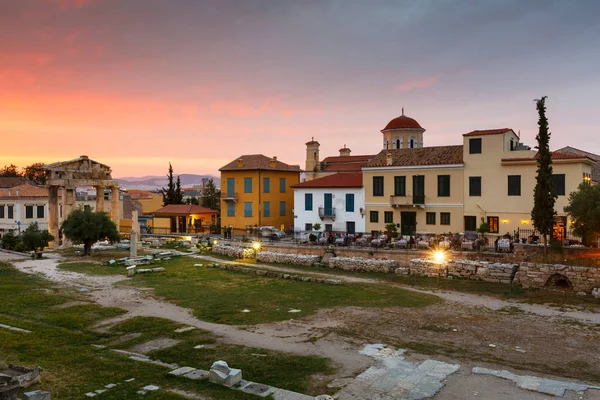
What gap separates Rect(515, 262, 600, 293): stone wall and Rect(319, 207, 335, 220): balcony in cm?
1954

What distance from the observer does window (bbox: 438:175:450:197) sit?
3693cm

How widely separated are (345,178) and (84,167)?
25.8 m

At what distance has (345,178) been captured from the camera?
4378cm

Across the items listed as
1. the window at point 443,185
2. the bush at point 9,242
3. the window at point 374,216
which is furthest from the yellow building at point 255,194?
the bush at point 9,242

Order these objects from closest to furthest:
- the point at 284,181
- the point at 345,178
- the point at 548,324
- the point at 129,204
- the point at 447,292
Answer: the point at 548,324
the point at 447,292
the point at 345,178
the point at 284,181
the point at 129,204

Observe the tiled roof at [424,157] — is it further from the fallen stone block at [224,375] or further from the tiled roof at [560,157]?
the fallen stone block at [224,375]

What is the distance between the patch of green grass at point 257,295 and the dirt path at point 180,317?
0.89 meters

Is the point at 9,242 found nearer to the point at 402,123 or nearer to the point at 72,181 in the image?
the point at 72,181

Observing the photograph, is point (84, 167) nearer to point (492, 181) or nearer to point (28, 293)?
point (28, 293)

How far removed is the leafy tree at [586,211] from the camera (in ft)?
78.4

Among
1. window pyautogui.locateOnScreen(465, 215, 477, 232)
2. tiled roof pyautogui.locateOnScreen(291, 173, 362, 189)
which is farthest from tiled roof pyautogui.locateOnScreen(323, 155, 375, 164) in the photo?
window pyautogui.locateOnScreen(465, 215, 477, 232)

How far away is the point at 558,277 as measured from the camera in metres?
24.0

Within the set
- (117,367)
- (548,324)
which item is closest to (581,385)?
(548,324)

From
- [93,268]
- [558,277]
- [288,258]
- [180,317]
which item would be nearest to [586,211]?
[558,277]
